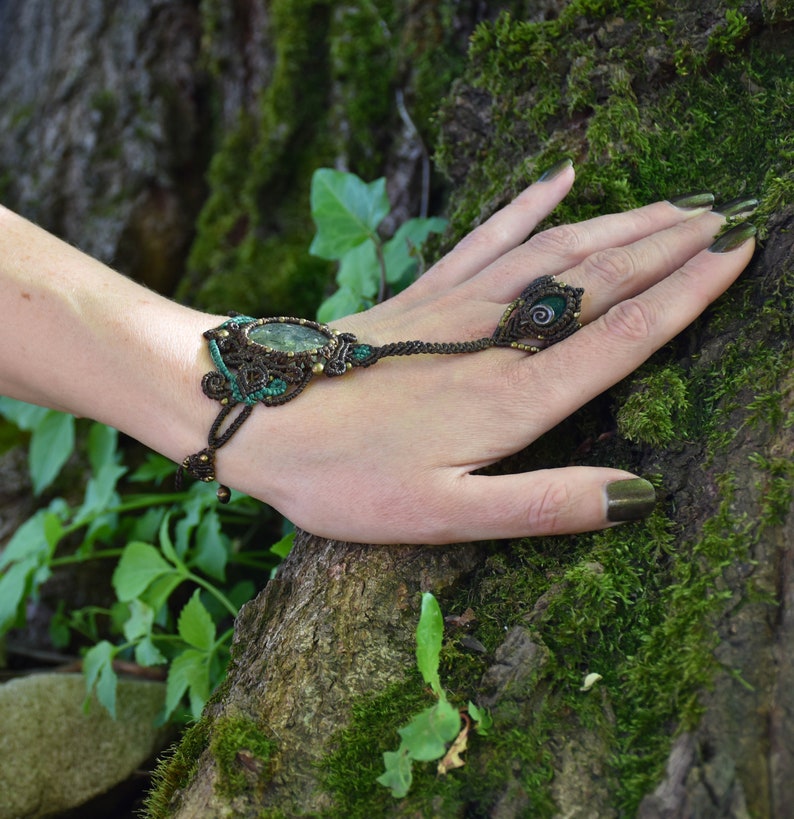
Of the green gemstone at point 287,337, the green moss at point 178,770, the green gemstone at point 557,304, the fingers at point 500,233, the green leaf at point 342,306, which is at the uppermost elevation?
the green gemstone at point 287,337

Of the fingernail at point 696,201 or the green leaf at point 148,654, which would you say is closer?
the fingernail at point 696,201

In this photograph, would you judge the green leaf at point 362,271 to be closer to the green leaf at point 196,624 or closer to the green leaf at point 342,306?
the green leaf at point 342,306

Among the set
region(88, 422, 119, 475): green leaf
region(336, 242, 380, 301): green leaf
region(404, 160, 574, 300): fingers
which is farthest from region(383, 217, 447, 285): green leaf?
region(88, 422, 119, 475): green leaf

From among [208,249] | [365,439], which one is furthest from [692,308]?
[208,249]

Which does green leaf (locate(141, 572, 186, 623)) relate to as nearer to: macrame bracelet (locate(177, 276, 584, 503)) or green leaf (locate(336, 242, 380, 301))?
macrame bracelet (locate(177, 276, 584, 503))

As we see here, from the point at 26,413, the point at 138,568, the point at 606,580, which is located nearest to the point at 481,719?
the point at 606,580

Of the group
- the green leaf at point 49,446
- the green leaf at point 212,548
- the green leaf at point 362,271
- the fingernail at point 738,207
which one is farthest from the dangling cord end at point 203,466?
the fingernail at point 738,207
